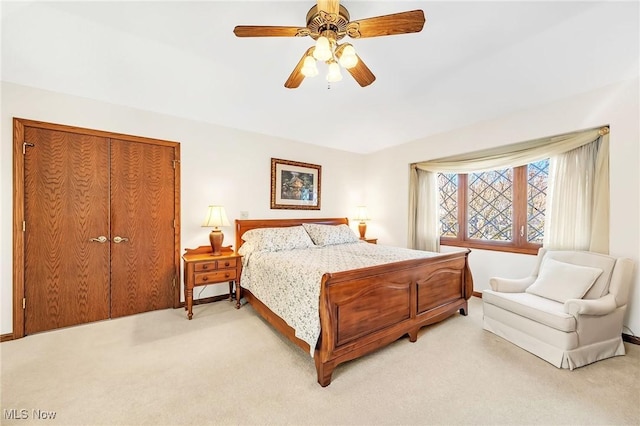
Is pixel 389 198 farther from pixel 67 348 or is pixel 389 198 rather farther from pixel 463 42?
pixel 67 348

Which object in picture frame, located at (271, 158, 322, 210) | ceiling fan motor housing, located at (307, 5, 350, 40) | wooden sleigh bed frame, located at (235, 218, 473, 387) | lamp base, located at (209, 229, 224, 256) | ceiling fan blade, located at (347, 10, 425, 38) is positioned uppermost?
ceiling fan motor housing, located at (307, 5, 350, 40)

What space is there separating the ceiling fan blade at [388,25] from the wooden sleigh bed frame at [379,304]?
161 cm

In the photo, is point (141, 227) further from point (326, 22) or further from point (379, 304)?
point (326, 22)

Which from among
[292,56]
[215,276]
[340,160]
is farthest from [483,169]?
[215,276]

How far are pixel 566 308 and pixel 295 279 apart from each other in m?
2.24

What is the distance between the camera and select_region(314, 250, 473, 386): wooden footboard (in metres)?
1.84

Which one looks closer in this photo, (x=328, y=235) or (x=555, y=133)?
(x=555, y=133)

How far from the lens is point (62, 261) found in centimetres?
266

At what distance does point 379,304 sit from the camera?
7.09 ft

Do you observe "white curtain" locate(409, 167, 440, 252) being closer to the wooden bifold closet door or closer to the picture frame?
the picture frame

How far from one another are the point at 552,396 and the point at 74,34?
4567 millimetres

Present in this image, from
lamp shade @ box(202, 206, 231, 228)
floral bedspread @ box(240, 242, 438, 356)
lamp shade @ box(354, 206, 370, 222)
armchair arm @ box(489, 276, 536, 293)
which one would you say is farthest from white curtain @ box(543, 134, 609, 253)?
lamp shade @ box(202, 206, 231, 228)

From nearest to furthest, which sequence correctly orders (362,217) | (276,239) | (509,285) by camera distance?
(509,285) → (276,239) → (362,217)
